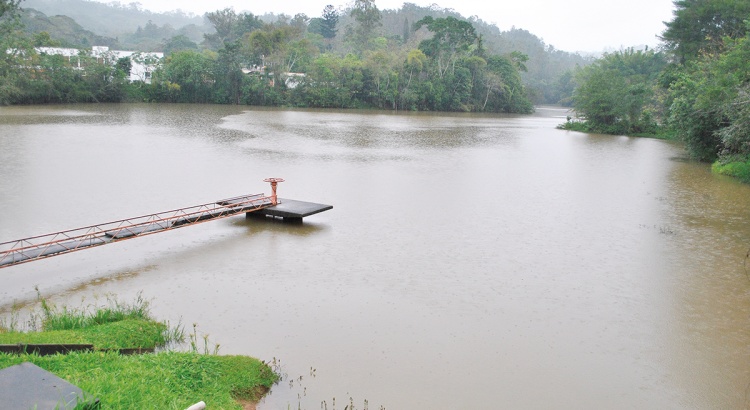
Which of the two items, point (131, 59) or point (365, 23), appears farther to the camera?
point (365, 23)

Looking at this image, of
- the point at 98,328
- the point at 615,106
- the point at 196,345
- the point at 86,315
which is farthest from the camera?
the point at 615,106

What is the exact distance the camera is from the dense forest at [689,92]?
17.6 metres

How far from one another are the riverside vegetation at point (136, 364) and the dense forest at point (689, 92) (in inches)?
633

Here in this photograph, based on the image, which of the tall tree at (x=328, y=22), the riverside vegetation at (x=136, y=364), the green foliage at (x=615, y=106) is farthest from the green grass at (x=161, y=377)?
the tall tree at (x=328, y=22)

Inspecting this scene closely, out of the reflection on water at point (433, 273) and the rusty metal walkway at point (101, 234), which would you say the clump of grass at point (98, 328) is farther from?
the rusty metal walkway at point (101, 234)

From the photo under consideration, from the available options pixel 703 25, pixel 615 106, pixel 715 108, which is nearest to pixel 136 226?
pixel 715 108

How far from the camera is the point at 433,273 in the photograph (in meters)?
7.98

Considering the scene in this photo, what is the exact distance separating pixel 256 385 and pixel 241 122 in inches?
988

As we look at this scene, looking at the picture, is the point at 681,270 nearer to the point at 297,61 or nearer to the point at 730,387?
the point at 730,387

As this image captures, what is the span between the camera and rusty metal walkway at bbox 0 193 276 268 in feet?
22.8

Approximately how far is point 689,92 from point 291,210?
16.0m

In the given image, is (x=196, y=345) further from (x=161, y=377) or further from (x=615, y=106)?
(x=615, y=106)

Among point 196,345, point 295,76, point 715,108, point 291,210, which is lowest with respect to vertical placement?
point 196,345

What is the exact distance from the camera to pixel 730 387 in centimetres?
529
